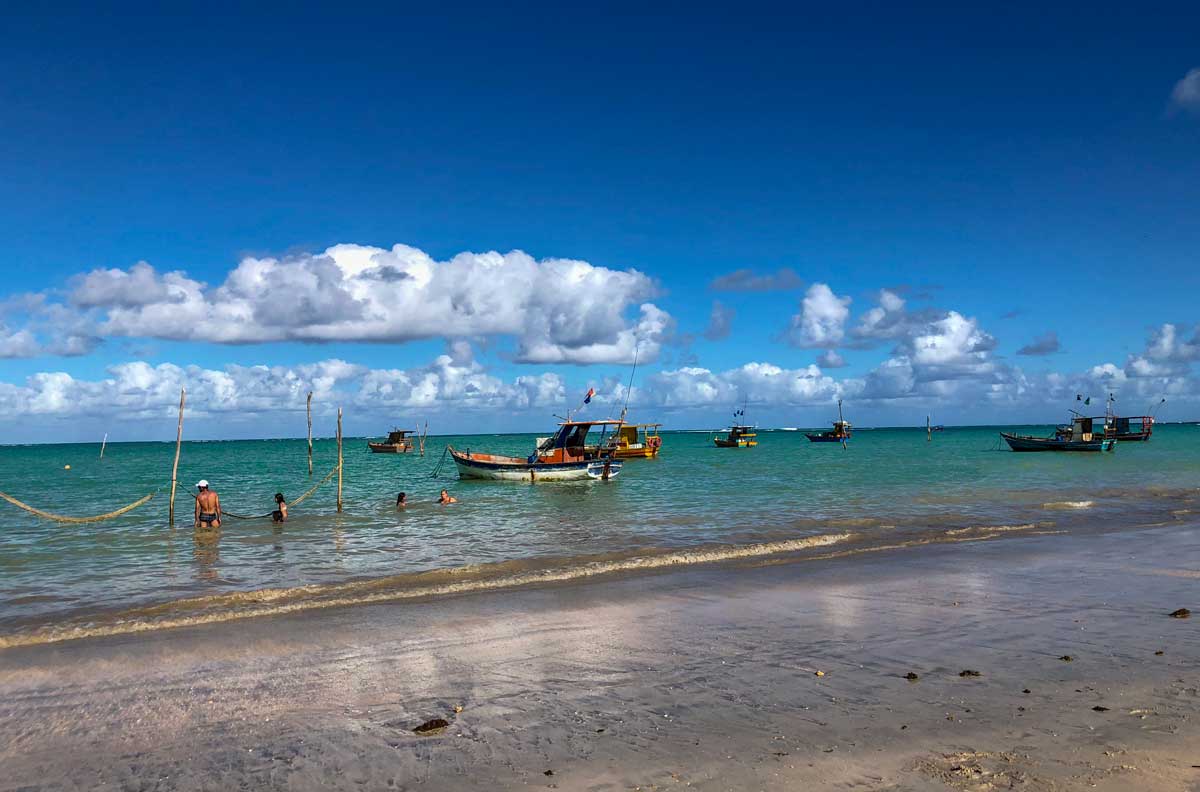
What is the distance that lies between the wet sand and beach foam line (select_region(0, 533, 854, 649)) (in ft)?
2.28

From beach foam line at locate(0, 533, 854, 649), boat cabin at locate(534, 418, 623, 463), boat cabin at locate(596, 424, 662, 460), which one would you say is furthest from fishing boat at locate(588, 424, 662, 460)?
beach foam line at locate(0, 533, 854, 649)

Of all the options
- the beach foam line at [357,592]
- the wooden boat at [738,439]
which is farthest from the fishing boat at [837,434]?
the beach foam line at [357,592]

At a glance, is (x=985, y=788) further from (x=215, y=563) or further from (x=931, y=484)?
(x=931, y=484)

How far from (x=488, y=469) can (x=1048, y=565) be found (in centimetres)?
3158

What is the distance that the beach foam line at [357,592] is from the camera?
11070 millimetres

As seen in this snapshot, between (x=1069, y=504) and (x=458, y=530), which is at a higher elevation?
(x=1069, y=504)

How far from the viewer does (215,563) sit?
1681 cm

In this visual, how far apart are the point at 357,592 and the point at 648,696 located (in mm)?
8063

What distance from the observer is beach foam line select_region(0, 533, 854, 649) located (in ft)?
36.3

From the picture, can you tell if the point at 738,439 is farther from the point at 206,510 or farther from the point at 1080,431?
the point at 206,510

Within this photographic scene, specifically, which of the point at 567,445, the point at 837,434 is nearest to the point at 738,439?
the point at 837,434

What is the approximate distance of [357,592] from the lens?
13438 millimetres

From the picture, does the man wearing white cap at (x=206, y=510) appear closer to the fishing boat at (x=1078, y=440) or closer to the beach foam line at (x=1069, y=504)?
the beach foam line at (x=1069, y=504)

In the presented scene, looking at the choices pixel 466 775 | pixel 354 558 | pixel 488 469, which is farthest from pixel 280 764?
pixel 488 469
